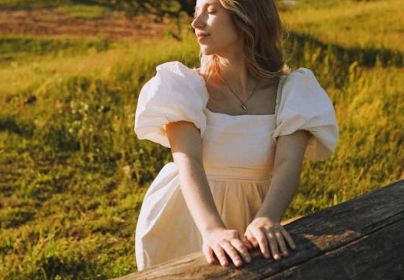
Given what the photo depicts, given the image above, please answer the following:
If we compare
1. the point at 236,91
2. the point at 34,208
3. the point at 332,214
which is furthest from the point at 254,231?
the point at 34,208

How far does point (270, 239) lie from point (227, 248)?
0.47 feet

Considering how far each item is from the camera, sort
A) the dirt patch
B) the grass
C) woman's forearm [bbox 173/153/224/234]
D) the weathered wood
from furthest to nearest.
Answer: the grass, the dirt patch, woman's forearm [bbox 173/153/224/234], the weathered wood

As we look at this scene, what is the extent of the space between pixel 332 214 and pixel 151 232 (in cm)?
78

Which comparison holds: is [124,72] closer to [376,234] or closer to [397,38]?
[397,38]

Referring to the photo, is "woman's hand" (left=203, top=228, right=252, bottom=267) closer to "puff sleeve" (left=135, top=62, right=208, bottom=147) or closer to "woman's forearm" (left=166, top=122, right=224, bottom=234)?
"woman's forearm" (left=166, top=122, right=224, bottom=234)

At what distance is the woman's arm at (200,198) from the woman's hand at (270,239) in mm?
51

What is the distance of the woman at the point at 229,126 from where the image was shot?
7.82 ft

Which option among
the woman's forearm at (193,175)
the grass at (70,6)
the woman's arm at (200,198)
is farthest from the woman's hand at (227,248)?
the grass at (70,6)

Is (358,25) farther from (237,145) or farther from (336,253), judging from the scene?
(336,253)

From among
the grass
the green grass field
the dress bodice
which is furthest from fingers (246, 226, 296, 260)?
the grass

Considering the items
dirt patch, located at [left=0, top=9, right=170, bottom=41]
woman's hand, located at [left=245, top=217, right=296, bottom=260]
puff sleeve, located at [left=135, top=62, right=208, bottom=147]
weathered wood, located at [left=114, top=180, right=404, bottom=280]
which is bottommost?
dirt patch, located at [left=0, top=9, right=170, bottom=41]

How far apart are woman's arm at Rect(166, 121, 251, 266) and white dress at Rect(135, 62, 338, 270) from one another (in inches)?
2.3

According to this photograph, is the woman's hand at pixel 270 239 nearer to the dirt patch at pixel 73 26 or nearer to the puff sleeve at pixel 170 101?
the puff sleeve at pixel 170 101

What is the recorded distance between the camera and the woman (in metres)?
2.38
